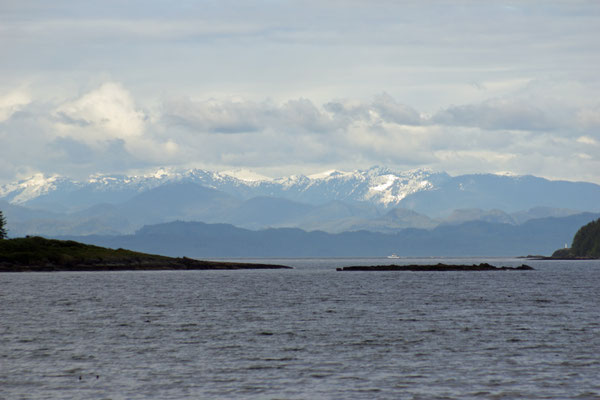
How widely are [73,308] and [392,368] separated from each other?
61.9 meters

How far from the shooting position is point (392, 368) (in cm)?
5666

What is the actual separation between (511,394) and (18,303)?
3420 inches

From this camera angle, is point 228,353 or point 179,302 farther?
point 179,302

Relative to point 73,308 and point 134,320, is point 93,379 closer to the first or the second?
point 134,320

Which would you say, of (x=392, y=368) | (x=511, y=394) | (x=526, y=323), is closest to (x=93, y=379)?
(x=392, y=368)

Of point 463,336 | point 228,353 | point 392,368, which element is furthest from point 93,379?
point 463,336

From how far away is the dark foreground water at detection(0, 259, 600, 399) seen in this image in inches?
1945

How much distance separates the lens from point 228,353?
6438 cm

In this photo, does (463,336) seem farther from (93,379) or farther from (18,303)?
(18,303)

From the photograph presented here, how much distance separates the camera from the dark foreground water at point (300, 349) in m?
49.4

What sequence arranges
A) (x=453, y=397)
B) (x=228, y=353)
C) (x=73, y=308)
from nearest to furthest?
1. (x=453, y=397)
2. (x=228, y=353)
3. (x=73, y=308)

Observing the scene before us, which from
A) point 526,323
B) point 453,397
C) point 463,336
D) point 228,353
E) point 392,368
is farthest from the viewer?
point 526,323

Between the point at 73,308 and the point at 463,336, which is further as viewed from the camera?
the point at 73,308

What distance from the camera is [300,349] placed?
6644 centimetres
